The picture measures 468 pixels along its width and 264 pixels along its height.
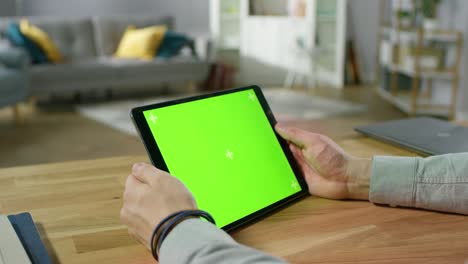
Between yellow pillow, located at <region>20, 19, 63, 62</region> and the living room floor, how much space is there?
1.50 feet

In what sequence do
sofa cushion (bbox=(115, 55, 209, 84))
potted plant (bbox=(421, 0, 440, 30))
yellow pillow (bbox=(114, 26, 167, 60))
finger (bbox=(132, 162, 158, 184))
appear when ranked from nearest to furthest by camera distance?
finger (bbox=(132, 162, 158, 184)), potted plant (bbox=(421, 0, 440, 30)), sofa cushion (bbox=(115, 55, 209, 84)), yellow pillow (bbox=(114, 26, 167, 60))

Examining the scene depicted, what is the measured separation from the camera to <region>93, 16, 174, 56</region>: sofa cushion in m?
5.49

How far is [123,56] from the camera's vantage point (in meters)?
5.39

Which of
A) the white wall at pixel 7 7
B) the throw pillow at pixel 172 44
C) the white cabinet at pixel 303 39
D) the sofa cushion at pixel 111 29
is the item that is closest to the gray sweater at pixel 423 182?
the throw pillow at pixel 172 44

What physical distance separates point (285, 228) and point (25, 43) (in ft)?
15.1

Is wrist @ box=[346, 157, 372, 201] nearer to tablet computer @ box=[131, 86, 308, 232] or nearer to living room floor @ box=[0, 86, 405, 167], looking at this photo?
tablet computer @ box=[131, 86, 308, 232]

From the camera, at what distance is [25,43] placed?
4805 millimetres

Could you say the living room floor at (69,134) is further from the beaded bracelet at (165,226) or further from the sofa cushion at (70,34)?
the beaded bracelet at (165,226)

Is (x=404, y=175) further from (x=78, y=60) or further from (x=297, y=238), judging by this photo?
(x=78, y=60)

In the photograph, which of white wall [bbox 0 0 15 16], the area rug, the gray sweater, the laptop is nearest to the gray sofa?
the area rug

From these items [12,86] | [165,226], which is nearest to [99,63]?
[12,86]

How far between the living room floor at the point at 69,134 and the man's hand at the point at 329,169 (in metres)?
2.11

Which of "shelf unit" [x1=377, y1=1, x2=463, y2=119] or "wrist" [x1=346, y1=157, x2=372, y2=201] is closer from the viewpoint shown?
"wrist" [x1=346, y1=157, x2=372, y2=201]

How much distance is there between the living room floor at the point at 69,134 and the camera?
3367mm
